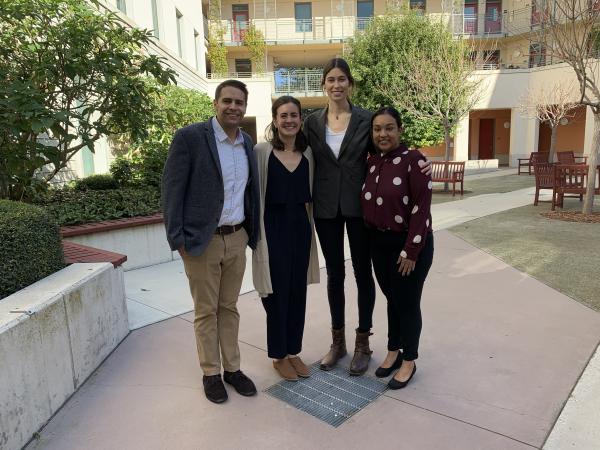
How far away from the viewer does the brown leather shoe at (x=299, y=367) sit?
3.22 metres

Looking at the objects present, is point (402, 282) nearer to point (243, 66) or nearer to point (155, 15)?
point (155, 15)

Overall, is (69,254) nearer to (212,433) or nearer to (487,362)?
(212,433)

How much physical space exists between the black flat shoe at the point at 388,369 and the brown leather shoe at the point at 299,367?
476 millimetres

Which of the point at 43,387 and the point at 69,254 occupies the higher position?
the point at 69,254

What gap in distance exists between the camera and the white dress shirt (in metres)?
2.82

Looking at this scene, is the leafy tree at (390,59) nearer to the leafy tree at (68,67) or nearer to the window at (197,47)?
the window at (197,47)

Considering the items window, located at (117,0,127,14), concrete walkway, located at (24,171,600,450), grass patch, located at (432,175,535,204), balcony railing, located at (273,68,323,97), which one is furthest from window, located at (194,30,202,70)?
concrete walkway, located at (24,171,600,450)

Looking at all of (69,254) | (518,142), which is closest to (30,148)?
(69,254)

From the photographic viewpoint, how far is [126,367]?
3.39 m

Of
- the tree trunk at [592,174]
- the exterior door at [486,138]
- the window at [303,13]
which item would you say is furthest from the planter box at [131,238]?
the exterior door at [486,138]

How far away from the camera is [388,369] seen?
10.6 feet

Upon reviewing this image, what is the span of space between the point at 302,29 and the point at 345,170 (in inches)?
1047

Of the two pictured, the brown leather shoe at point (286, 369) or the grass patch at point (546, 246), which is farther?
the grass patch at point (546, 246)

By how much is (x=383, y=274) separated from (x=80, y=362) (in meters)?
2.07
